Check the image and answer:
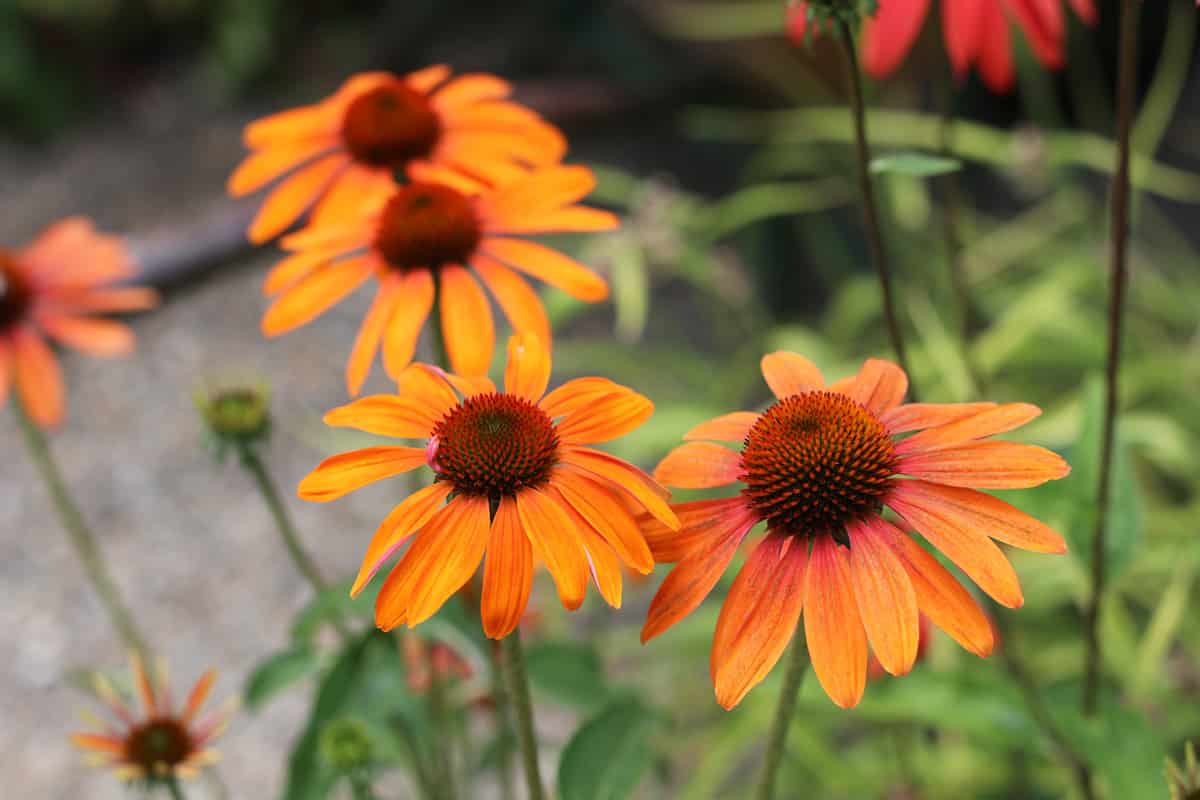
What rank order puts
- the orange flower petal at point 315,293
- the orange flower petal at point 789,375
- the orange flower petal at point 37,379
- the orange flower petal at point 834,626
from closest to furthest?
the orange flower petal at point 834,626 → the orange flower petal at point 789,375 → the orange flower petal at point 315,293 → the orange flower petal at point 37,379

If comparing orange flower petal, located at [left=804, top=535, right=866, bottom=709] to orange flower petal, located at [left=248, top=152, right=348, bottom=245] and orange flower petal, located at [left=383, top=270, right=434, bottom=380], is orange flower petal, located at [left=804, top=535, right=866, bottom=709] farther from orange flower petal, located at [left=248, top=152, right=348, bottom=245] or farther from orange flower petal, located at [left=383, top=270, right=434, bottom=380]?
orange flower petal, located at [left=248, top=152, right=348, bottom=245]

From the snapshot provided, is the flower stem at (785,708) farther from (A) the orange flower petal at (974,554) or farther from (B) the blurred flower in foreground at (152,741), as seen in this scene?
(B) the blurred flower in foreground at (152,741)

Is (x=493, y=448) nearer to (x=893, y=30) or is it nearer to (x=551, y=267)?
(x=551, y=267)

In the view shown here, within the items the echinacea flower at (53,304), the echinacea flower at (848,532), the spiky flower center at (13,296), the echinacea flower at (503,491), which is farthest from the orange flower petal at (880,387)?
the spiky flower center at (13,296)

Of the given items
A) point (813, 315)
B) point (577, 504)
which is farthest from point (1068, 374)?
point (577, 504)

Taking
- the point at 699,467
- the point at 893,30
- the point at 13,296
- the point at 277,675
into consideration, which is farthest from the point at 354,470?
the point at 13,296

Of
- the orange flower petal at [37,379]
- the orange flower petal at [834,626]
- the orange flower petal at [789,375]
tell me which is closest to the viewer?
the orange flower petal at [834,626]

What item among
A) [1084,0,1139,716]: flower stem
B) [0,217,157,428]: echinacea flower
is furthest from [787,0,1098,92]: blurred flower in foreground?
[0,217,157,428]: echinacea flower
